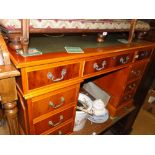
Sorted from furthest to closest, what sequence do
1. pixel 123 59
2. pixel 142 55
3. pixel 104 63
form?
pixel 142 55 < pixel 123 59 < pixel 104 63

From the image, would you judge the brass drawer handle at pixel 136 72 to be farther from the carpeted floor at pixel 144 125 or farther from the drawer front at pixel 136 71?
the carpeted floor at pixel 144 125

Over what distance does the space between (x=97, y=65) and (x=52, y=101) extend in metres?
0.33

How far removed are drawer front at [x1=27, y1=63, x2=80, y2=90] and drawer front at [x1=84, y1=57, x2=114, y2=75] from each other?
2.7 inches

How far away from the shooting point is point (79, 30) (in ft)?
2.48

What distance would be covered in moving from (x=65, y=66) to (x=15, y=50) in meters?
0.23

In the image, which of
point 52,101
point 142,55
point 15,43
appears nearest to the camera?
point 15,43

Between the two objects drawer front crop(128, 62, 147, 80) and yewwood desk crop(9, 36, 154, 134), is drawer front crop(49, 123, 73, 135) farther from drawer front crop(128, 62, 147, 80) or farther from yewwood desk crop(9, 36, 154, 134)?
drawer front crop(128, 62, 147, 80)

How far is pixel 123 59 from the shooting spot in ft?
3.40

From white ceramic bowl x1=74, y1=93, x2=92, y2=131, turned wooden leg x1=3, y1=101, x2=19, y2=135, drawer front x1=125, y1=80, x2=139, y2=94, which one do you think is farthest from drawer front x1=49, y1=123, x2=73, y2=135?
drawer front x1=125, y1=80, x2=139, y2=94

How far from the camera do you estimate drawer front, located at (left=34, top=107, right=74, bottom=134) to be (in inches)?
31.5

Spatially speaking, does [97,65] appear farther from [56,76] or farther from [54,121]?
[54,121]

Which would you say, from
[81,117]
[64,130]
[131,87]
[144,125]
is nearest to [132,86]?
[131,87]
